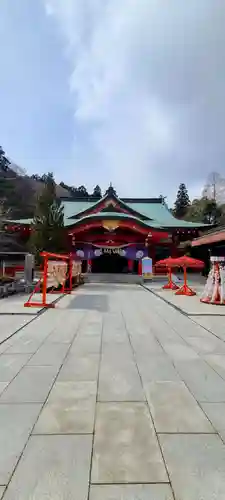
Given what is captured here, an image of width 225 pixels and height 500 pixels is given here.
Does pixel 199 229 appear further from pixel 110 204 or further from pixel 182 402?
pixel 182 402

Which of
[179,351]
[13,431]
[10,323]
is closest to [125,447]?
[13,431]

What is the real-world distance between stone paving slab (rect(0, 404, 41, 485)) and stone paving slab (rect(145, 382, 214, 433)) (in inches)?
41.7

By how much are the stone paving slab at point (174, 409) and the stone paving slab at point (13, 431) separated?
106cm

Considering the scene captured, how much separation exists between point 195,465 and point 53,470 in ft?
3.07

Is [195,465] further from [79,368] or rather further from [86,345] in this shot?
[86,345]

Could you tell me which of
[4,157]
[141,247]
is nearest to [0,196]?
[4,157]

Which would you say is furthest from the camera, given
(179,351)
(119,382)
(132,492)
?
(179,351)

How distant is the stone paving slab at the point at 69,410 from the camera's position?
2.75 metres

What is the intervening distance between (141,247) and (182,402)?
22.0 metres

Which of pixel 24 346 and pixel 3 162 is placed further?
pixel 3 162

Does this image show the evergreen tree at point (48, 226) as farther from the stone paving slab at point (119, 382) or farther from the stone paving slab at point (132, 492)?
the stone paving slab at point (132, 492)

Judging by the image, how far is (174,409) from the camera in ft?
10.3

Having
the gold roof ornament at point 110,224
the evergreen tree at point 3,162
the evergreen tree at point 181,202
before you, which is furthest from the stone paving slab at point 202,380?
the evergreen tree at point 3,162

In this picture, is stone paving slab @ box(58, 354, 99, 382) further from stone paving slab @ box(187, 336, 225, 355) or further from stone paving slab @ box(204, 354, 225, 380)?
stone paving slab @ box(187, 336, 225, 355)
